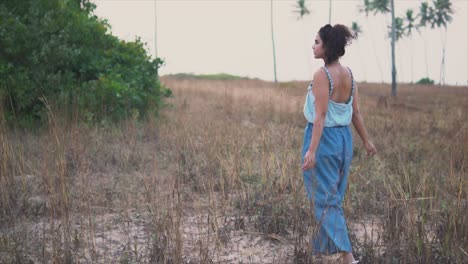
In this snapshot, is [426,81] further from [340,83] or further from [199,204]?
[199,204]

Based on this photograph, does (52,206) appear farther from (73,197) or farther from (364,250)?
(364,250)

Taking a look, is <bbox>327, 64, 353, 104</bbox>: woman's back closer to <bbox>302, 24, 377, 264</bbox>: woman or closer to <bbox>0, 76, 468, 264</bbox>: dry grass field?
<bbox>302, 24, 377, 264</bbox>: woman

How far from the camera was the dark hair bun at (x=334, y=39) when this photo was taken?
3.47m

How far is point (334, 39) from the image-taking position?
3.47 meters

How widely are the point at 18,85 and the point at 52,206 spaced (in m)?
5.39

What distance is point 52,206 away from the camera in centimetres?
401

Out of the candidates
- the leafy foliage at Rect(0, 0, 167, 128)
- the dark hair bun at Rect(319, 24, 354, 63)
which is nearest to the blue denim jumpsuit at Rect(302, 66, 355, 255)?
the dark hair bun at Rect(319, 24, 354, 63)

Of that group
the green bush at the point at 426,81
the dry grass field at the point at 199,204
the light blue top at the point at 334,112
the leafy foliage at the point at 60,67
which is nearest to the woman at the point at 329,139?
the light blue top at the point at 334,112

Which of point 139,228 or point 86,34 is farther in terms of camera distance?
point 86,34

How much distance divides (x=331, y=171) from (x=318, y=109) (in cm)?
52

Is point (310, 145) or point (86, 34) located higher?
point (86, 34)

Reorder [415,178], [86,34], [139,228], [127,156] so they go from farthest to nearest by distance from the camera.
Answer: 1. [86,34]
2. [127,156]
3. [415,178]
4. [139,228]

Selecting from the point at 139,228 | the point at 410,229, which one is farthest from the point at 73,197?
the point at 410,229

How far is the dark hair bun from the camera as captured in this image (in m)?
3.47
